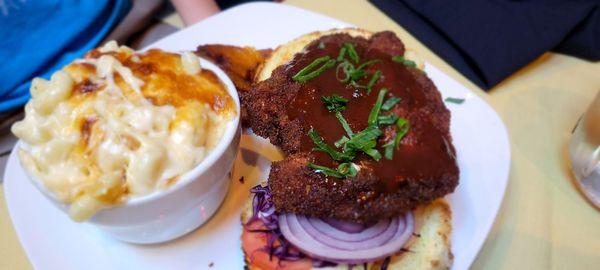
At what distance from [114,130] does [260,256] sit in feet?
1.92

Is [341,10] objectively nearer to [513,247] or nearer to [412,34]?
[412,34]

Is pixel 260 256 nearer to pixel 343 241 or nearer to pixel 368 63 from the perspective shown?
pixel 343 241

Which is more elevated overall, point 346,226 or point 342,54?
point 342,54

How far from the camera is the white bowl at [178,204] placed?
4.29 feet

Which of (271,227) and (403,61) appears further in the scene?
(403,61)

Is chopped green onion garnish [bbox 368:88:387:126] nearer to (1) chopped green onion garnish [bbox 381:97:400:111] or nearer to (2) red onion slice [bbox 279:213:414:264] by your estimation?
(1) chopped green onion garnish [bbox 381:97:400:111]

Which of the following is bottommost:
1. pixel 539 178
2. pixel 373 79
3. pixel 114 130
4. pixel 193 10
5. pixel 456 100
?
pixel 539 178

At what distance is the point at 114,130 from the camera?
4.22ft

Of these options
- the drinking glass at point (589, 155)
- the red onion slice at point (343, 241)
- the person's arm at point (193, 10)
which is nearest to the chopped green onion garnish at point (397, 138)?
the red onion slice at point (343, 241)

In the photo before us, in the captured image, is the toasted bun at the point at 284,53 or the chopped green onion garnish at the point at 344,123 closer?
the chopped green onion garnish at the point at 344,123

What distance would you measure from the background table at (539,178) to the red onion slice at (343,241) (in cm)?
40

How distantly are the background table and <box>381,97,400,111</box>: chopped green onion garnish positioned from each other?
630 millimetres

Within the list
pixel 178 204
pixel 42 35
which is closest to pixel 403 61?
pixel 178 204

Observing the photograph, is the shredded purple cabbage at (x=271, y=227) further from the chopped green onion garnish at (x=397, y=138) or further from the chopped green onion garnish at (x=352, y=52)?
the chopped green onion garnish at (x=352, y=52)
